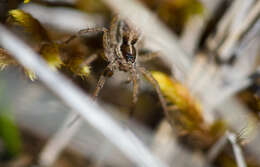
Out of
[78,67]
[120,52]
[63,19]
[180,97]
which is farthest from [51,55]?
[180,97]

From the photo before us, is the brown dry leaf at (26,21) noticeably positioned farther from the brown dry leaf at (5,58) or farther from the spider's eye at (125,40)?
the spider's eye at (125,40)

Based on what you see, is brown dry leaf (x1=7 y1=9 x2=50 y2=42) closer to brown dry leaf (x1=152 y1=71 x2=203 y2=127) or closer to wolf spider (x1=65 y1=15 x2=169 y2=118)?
wolf spider (x1=65 y1=15 x2=169 y2=118)

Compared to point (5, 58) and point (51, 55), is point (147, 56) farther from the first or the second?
point (5, 58)

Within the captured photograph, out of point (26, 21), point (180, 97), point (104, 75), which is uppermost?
point (26, 21)

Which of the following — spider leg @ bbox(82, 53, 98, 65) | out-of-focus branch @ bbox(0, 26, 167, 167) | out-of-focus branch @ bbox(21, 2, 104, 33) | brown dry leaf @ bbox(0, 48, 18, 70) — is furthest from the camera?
out-of-focus branch @ bbox(21, 2, 104, 33)

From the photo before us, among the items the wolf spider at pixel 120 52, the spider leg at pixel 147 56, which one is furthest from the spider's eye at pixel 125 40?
the spider leg at pixel 147 56

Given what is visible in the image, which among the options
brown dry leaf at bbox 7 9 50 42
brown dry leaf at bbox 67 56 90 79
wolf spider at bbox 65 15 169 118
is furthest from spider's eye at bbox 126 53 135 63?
brown dry leaf at bbox 7 9 50 42

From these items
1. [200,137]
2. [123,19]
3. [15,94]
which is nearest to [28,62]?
[123,19]

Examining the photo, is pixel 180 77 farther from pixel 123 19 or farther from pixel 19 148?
pixel 19 148

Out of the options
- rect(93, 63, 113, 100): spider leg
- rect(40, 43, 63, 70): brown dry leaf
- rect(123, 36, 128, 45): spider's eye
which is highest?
rect(123, 36, 128, 45): spider's eye

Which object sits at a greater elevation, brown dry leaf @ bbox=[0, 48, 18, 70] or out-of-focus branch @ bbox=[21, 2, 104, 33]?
out-of-focus branch @ bbox=[21, 2, 104, 33]

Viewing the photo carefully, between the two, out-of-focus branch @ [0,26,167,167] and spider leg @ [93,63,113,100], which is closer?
out-of-focus branch @ [0,26,167,167]
